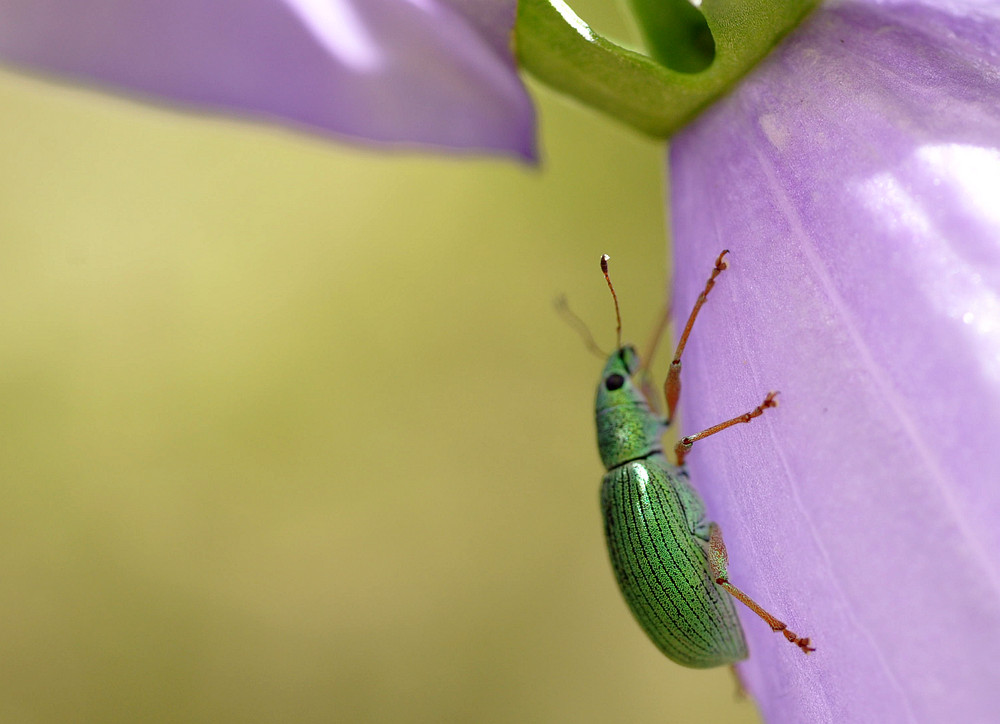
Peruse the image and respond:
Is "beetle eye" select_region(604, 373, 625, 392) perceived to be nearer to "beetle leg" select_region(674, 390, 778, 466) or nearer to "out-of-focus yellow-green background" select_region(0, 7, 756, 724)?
"beetle leg" select_region(674, 390, 778, 466)

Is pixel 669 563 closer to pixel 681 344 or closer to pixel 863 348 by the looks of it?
pixel 681 344

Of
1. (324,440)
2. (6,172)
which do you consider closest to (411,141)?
(324,440)

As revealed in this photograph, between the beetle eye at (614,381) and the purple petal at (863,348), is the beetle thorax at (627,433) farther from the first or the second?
the purple petal at (863,348)

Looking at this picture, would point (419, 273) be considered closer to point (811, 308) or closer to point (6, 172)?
point (6, 172)

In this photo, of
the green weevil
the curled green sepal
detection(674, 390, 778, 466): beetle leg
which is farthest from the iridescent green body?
the curled green sepal

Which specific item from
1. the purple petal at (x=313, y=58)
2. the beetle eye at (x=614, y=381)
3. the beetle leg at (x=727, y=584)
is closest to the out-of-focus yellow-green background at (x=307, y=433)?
the beetle eye at (x=614, y=381)

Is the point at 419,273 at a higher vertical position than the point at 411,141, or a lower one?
lower

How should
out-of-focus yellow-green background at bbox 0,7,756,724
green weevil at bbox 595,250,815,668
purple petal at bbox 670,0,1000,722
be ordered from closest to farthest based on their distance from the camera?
purple petal at bbox 670,0,1000,722 < green weevil at bbox 595,250,815,668 < out-of-focus yellow-green background at bbox 0,7,756,724
